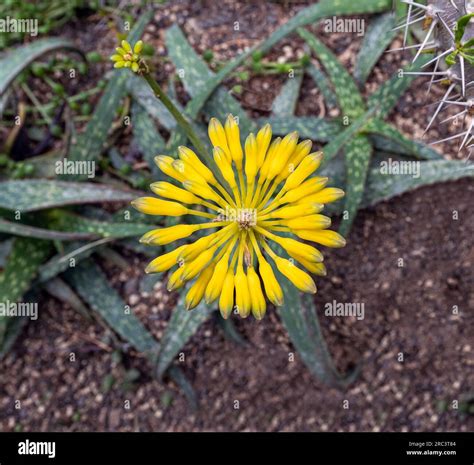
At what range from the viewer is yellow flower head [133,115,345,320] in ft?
6.02

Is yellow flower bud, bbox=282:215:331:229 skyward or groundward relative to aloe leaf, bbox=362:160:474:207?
groundward

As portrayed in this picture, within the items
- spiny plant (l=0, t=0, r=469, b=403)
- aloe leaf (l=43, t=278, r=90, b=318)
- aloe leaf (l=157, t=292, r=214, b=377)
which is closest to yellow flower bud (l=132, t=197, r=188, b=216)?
spiny plant (l=0, t=0, r=469, b=403)

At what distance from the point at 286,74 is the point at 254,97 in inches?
8.3

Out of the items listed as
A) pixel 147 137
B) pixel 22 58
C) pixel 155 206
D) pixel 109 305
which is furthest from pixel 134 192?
pixel 155 206

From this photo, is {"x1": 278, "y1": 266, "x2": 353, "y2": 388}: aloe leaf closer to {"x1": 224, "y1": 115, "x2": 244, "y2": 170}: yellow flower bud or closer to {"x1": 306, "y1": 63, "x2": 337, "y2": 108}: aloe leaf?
{"x1": 224, "y1": 115, "x2": 244, "y2": 170}: yellow flower bud

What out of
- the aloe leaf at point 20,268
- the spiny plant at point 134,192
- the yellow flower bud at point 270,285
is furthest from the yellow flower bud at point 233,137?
the aloe leaf at point 20,268

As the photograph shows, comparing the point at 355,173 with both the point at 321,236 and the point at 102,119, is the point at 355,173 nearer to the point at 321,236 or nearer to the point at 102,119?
the point at 321,236

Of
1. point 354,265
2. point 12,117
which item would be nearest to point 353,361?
point 354,265

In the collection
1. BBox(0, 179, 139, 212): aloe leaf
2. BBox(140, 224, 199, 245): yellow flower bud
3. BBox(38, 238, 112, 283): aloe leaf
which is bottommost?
BBox(140, 224, 199, 245): yellow flower bud

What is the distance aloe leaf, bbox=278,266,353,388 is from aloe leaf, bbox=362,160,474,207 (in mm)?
574

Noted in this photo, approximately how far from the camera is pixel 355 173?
9.22ft

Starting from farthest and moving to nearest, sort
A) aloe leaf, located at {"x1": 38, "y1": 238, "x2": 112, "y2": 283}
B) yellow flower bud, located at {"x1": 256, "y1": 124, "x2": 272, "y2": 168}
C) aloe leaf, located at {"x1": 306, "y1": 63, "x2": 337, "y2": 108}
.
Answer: aloe leaf, located at {"x1": 306, "y1": 63, "x2": 337, "y2": 108} → aloe leaf, located at {"x1": 38, "y1": 238, "x2": 112, "y2": 283} → yellow flower bud, located at {"x1": 256, "y1": 124, "x2": 272, "y2": 168}

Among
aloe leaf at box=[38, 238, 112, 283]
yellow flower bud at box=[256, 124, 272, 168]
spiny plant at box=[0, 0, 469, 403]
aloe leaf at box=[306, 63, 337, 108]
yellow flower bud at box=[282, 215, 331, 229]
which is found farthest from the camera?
aloe leaf at box=[306, 63, 337, 108]
